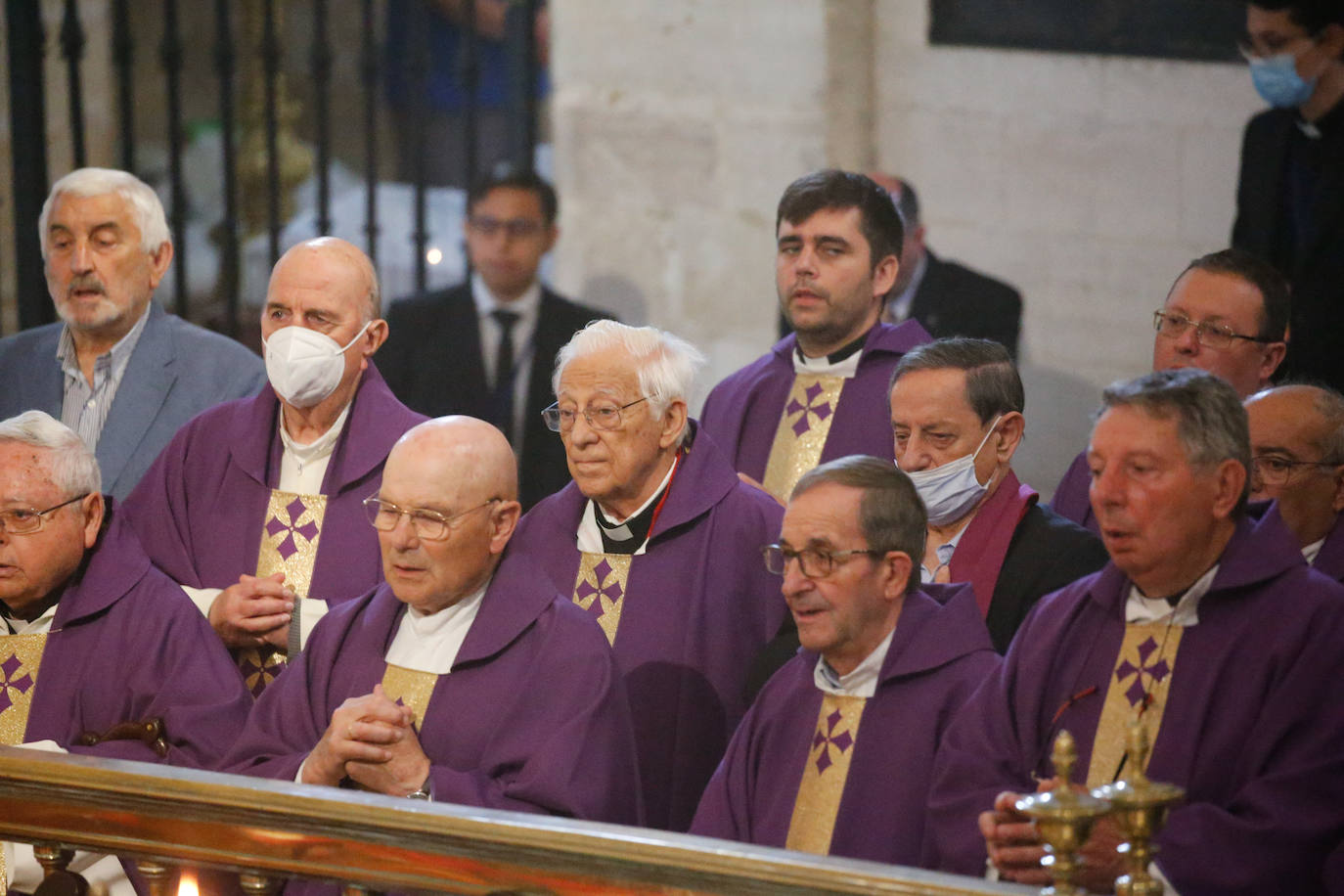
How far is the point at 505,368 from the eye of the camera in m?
7.25

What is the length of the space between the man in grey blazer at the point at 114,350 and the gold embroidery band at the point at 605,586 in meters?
1.51

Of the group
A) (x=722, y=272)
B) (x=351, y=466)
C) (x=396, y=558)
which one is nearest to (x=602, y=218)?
(x=722, y=272)

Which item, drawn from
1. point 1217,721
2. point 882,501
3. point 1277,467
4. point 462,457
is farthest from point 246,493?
point 1217,721

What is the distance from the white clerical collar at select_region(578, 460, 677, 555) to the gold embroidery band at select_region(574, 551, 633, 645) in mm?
26

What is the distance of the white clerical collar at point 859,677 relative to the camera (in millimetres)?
4184

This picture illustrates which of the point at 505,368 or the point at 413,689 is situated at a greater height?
the point at 505,368

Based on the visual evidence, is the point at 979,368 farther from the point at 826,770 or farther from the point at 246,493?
the point at 246,493

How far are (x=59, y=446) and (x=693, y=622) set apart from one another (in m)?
1.58

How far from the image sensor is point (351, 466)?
17.6 ft

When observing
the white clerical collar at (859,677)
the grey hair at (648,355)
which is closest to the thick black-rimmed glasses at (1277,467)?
the white clerical collar at (859,677)

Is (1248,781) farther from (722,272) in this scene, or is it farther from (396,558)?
(722,272)

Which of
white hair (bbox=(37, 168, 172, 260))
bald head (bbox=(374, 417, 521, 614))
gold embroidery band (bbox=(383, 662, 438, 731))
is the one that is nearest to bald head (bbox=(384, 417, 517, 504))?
bald head (bbox=(374, 417, 521, 614))

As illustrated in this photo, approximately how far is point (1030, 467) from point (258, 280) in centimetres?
429

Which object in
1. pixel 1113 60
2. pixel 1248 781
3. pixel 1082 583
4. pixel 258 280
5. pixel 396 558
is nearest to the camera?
pixel 1248 781
